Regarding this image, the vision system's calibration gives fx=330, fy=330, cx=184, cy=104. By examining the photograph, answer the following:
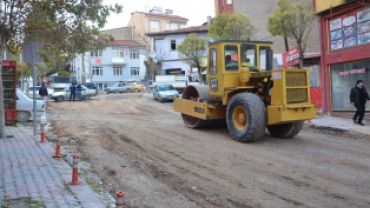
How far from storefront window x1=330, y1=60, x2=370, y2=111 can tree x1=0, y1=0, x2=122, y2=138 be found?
10436mm

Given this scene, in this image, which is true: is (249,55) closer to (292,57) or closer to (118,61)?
(292,57)

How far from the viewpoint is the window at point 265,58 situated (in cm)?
1030

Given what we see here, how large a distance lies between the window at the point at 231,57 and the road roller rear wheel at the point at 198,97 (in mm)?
1673

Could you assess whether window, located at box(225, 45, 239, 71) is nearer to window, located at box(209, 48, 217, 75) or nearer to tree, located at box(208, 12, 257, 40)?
window, located at box(209, 48, 217, 75)

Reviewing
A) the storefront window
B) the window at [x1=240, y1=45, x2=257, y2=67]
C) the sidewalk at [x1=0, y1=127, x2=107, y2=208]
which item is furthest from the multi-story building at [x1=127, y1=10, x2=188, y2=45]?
the sidewalk at [x1=0, y1=127, x2=107, y2=208]

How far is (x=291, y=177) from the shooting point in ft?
19.4

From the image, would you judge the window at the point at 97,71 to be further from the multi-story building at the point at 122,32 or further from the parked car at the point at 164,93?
the parked car at the point at 164,93

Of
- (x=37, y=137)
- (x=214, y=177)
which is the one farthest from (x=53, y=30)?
(x=214, y=177)

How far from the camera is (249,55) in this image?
33.3ft

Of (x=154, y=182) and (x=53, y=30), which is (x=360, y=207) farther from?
(x=53, y=30)

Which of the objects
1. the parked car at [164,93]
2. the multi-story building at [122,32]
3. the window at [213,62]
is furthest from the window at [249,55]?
the multi-story building at [122,32]

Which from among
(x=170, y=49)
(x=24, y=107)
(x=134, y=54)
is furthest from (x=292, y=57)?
(x=134, y=54)

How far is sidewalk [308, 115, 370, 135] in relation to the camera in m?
11.5

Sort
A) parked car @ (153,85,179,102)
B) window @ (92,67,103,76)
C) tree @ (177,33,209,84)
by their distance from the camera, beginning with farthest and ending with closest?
window @ (92,67,103,76), tree @ (177,33,209,84), parked car @ (153,85,179,102)
